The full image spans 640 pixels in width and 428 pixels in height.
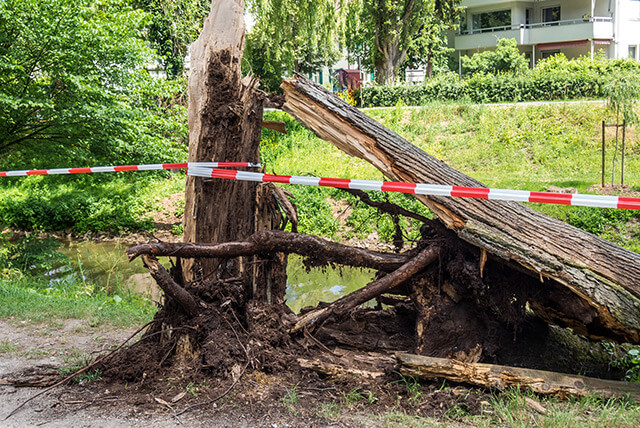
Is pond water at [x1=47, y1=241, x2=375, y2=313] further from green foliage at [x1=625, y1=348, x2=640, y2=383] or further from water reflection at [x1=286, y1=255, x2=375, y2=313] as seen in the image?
green foliage at [x1=625, y1=348, x2=640, y2=383]

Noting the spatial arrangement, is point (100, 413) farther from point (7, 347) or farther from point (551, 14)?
point (551, 14)

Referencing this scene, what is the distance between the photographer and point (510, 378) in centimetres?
408

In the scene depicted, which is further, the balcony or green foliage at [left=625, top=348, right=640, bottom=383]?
the balcony

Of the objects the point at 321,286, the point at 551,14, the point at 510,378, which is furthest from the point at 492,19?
the point at 510,378

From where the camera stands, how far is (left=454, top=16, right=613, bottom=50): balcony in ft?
104

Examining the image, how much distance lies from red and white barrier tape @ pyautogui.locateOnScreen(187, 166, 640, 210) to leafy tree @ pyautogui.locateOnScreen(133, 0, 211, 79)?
1681 centimetres

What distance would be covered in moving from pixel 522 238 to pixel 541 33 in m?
33.8

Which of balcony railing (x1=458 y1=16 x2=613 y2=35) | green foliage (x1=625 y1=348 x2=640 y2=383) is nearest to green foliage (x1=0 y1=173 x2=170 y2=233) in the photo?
green foliage (x1=625 y1=348 x2=640 y2=383)

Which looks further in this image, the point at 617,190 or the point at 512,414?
the point at 617,190

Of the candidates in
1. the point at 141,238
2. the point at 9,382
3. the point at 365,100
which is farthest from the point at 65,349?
the point at 365,100

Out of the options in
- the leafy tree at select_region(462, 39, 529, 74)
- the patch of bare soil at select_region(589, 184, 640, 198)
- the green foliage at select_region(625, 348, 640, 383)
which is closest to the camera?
the green foliage at select_region(625, 348, 640, 383)

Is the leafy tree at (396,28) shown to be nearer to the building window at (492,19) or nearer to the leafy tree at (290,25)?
the building window at (492,19)

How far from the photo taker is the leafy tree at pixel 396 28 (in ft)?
100

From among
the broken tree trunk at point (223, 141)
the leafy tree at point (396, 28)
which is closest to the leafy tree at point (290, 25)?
the leafy tree at point (396, 28)
